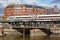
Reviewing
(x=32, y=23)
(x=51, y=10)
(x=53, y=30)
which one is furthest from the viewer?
(x=51, y=10)

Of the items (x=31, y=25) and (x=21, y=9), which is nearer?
(x=31, y=25)

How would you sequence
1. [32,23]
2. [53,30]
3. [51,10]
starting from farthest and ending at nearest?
[51,10] < [32,23] < [53,30]

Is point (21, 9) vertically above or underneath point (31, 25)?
above

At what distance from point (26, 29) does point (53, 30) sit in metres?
4.58

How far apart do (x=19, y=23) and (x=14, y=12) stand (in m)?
15.7

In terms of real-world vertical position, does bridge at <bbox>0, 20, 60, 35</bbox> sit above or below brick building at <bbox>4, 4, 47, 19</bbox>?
below

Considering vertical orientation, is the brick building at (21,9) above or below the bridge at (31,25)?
above

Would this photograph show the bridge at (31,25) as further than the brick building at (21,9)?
No

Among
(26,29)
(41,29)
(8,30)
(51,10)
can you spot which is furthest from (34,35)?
(51,10)

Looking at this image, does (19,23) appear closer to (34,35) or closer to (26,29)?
(26,29)

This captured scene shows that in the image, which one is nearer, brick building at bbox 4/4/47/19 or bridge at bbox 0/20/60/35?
→ bridge at bbox 0/20/60/35

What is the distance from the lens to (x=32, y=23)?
3100 cm

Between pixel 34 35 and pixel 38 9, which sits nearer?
pixel 34 35

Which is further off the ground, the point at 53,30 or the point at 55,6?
the point at 55,6
